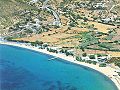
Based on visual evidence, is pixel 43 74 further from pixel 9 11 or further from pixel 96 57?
pixel 9 11

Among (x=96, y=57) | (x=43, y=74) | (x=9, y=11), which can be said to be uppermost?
(x=9, y=11)

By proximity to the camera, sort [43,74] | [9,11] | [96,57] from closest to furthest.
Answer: [43,74] → [96,57] → [9,11]

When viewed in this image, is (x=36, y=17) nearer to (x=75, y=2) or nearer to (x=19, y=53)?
(x=75, y=2)

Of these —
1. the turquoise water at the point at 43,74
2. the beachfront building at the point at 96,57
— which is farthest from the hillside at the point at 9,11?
the beachfront building at the point at 96,57

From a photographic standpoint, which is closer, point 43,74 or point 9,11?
point 43,74

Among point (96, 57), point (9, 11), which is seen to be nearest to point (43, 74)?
point (96, 57)

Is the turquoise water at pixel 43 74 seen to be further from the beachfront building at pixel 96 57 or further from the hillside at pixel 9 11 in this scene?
the hillside at pixel 9 11

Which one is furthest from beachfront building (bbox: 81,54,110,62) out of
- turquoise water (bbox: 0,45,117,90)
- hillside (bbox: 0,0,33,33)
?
hillside (bbox: 0,0,33,33)

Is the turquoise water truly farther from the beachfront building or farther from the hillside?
the hillside
